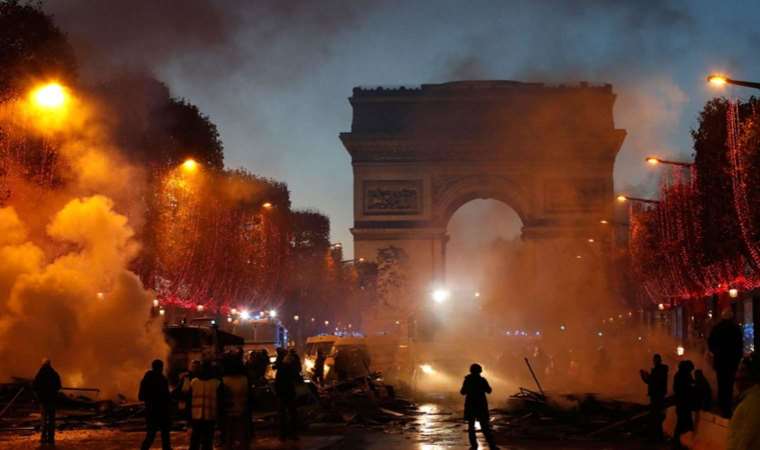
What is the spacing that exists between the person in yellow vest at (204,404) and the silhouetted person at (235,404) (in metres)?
0.41

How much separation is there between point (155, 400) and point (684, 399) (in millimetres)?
7200

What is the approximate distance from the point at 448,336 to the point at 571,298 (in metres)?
7.71

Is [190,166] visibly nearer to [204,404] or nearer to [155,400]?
[155,400]

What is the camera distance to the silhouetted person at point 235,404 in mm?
14845

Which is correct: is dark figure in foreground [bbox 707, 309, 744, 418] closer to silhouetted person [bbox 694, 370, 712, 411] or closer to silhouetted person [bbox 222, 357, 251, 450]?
silhouetted person [bbox 694, 370, 712, 411]

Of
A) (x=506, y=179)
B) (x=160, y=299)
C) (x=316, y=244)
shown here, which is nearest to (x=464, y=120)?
(x=506, y=179)

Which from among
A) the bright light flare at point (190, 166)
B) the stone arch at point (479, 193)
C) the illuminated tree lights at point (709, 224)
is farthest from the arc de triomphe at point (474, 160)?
the bright light flare at point (190, 166)

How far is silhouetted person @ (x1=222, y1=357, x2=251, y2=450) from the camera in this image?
584 inches

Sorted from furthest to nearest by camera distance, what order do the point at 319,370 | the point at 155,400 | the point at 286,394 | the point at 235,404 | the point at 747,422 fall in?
1. the point at 319,370
2. the point at 286,394
3. the point at 155,400
4. the point at 235,404
5. the point at 747,422

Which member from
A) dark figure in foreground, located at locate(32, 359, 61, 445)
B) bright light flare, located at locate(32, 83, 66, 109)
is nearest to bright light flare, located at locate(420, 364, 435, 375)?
bright light flare, located at locate(32, 83, 66, 109)

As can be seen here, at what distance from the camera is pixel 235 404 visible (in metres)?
14.9

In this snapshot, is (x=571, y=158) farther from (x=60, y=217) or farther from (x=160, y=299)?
(x=60, y=217)

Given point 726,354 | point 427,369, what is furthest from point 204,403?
point 427,369

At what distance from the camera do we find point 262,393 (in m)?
26.6
